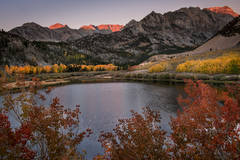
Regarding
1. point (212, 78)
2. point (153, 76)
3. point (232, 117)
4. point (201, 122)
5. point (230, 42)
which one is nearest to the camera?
point (232, 117)

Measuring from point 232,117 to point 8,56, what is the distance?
18495cm

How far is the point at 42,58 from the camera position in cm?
18400

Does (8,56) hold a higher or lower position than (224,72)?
higher

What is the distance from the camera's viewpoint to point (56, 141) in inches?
364

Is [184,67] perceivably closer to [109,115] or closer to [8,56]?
[109,115]

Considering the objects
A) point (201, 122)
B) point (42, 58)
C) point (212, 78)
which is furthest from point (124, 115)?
point (42, 58)

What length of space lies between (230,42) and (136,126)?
149 metres

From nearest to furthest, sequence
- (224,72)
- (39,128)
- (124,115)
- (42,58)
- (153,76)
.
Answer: (39,128) → (124,115) → (224,72) → (153,76) → (42,58)

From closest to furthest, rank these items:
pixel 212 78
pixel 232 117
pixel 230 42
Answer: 1. pixel 232 117
2. pixel 212 78
3. pixel 230 42

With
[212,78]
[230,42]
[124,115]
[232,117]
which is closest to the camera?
[232,117]

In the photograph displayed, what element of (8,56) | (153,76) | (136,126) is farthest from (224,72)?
(8,56)

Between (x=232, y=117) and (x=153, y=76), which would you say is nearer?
(x=232, y=117)

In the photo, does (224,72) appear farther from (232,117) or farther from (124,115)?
(232,117)

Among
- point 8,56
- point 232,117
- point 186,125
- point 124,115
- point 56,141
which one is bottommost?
point 124,115
